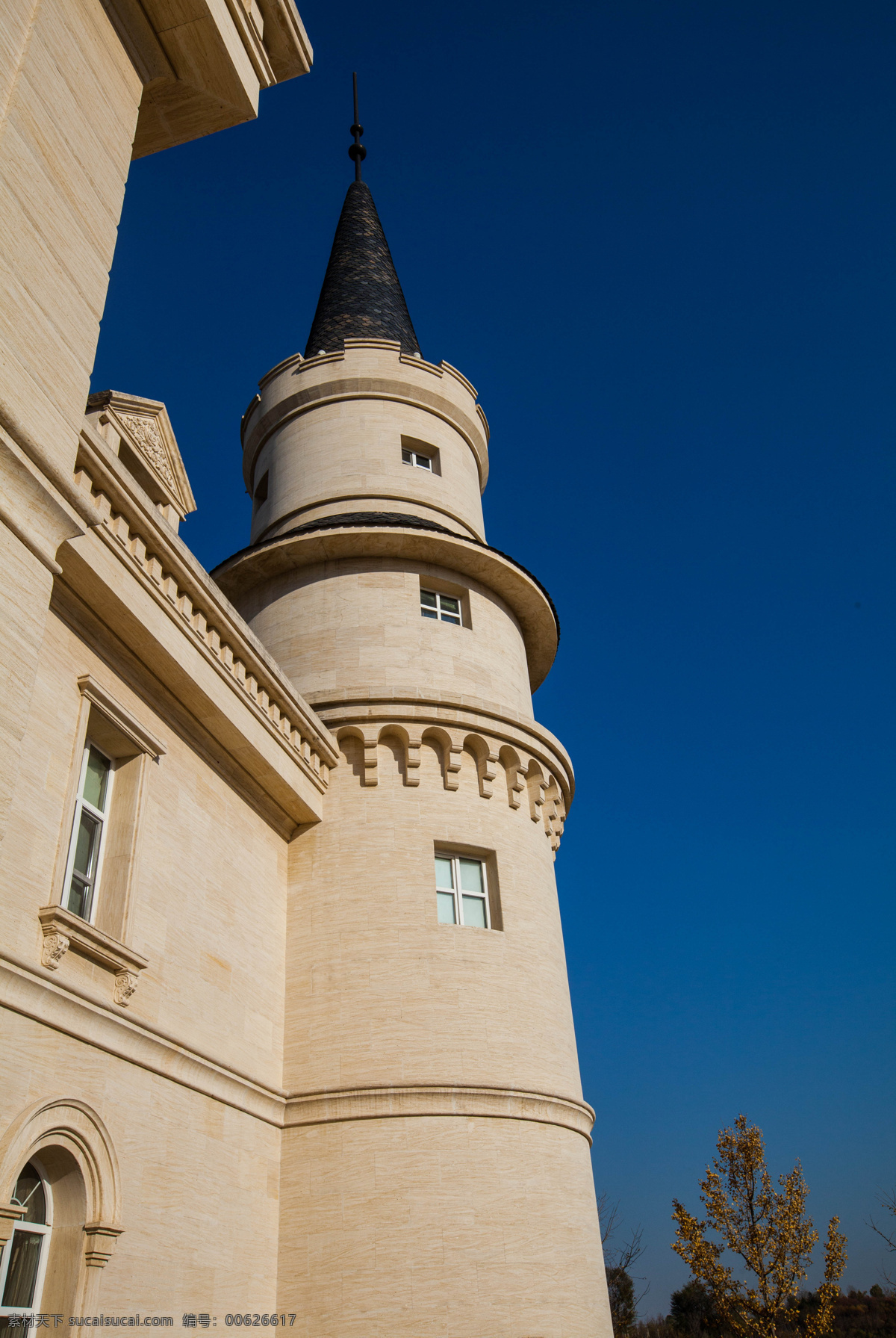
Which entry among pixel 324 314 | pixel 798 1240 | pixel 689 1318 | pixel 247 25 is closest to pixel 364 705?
pixel 247 25

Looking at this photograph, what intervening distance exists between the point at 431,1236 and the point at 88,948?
5.33 metres

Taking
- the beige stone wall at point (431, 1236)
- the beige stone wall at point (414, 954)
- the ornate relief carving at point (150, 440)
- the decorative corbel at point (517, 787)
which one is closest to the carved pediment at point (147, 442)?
the ornate relief carving at point (150, 440)

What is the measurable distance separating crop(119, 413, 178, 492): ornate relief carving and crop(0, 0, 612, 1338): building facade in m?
0.07

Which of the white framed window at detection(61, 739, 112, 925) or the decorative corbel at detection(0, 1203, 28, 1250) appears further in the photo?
the white framed window at detection(61, 739, 112, 925)

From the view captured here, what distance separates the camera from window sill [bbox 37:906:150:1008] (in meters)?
7.47

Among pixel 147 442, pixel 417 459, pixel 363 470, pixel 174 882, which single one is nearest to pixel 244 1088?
pixel 174 882

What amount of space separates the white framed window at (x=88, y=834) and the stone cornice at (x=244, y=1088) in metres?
0.87

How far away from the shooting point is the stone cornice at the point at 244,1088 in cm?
730

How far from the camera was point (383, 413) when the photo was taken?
18.8 metres

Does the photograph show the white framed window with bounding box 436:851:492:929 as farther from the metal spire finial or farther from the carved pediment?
the metal spire finial

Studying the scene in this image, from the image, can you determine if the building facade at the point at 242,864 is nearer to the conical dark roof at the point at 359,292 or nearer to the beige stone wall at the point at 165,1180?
the beige stone wall at the point at 165,1180

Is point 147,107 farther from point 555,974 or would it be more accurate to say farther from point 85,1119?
point 555,974

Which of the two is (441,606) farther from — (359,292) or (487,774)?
(359,292)

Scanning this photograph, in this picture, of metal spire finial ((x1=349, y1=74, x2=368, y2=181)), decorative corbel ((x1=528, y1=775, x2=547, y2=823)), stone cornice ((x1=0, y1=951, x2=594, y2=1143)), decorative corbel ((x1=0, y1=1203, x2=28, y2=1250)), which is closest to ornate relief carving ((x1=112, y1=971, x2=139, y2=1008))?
stone cornice ((x1=0, y1=951, x2=594, y2=1143))
